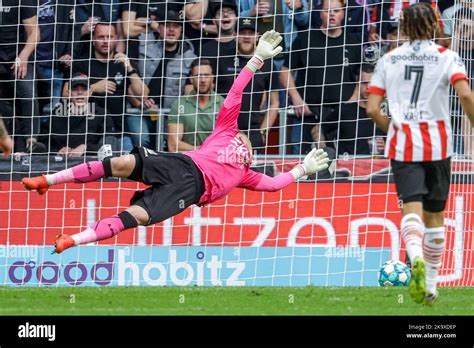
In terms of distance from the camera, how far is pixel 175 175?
11773 millimetres

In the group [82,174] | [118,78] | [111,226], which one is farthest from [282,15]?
[111,226]

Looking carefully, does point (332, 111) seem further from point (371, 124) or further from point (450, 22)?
point (450, 22)

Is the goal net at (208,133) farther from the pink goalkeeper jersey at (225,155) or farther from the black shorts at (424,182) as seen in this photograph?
the black shorts at (424,182)

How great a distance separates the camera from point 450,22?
15.2 metres

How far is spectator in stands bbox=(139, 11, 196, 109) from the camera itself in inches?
638

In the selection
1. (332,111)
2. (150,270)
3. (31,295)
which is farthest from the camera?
(332,111)

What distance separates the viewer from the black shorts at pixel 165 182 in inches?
457

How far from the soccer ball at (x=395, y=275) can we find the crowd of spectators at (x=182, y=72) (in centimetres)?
278

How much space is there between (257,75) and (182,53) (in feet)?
3.43

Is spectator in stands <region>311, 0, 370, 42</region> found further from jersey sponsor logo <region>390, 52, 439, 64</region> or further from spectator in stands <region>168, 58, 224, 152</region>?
jersey sponsor logo <region>390, 52, 439, 64</region>

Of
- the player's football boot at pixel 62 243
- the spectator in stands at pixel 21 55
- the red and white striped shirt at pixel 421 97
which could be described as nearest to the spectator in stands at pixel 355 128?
the spectator in stands at pixel 21 55

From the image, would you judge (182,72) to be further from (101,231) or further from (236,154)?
(101,231)

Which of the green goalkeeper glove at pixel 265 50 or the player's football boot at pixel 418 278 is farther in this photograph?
the green goalkeeper glove at pixel 265 50
